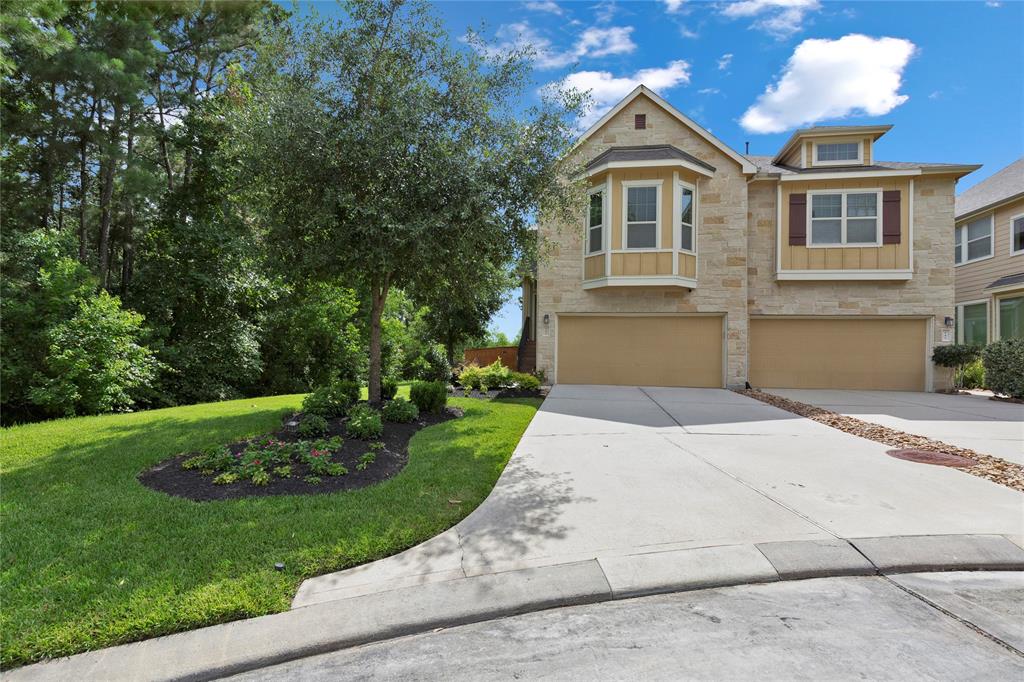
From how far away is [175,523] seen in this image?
348 cm

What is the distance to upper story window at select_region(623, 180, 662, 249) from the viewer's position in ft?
38.4

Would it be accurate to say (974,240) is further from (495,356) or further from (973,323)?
(495,356)

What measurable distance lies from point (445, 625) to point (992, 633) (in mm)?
2731

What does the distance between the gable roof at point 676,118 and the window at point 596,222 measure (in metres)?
1.55

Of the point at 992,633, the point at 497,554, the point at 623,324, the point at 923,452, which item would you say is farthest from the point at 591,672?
the point at 623,324

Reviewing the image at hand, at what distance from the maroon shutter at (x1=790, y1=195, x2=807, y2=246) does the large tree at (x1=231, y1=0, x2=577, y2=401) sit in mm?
8810

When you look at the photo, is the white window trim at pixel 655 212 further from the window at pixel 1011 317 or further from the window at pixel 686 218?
the window at pixel 1011 317

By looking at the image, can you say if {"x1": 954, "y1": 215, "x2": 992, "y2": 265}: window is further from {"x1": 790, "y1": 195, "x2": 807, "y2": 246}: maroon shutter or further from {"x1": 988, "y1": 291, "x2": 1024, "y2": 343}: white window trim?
{"x1": 790, "y1": 195, "x2": 807, "y2": 246}: maroon shutter

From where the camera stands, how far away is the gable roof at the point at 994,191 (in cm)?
1410

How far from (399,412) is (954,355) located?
1327cm

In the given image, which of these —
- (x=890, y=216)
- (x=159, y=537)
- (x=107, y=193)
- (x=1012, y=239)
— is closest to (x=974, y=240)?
(x=1012, y=239)

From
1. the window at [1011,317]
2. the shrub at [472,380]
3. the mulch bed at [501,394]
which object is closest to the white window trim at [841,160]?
the window at [1011,317]

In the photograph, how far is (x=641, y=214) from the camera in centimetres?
1181

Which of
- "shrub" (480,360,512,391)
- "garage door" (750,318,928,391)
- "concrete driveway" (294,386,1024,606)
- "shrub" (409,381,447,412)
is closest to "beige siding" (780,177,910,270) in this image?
"garage door" (750,318,928,391)
